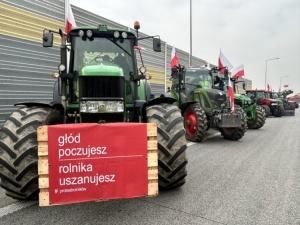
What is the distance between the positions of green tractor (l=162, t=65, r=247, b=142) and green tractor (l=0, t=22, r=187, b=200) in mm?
4112

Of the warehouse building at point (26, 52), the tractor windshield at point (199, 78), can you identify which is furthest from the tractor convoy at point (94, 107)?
the tractor windshield at point (199, 78)

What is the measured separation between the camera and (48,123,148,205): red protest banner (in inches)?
108

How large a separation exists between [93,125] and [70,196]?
2.50ft

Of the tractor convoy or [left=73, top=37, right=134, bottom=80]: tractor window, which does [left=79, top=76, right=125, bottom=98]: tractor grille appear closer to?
the tractor convoy

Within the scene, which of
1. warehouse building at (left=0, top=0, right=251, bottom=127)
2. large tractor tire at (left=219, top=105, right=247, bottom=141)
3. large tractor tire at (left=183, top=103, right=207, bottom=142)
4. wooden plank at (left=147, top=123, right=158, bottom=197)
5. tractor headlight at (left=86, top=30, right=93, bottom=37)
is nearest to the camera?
wooden plank at (left=147, top=123, right=158, bottom=197)

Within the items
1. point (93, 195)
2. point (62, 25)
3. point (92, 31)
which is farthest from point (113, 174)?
point (62, 25)

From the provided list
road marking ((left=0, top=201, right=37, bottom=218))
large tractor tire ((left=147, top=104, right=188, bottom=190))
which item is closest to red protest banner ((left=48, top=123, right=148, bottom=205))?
large tractor tire ((left=147, top=104, right=188, bottom=190))

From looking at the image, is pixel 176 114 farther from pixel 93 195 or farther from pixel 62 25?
pixel 62 25

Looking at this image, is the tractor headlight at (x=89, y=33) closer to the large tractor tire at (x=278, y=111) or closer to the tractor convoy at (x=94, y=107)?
the tractor convoy at (x=94, y=107)

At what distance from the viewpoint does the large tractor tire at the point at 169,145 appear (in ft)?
11.1

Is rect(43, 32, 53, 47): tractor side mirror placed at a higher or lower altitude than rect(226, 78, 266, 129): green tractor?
higher

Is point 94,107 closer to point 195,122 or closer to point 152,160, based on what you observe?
point 152,160

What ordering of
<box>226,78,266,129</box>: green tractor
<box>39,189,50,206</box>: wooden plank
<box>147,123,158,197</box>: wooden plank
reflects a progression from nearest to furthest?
<box>39,189,50,206</box>: wooden plank < <box>147,123,158,197</box>: wooden plank < <box>226,78,266,129</box>: green tractor

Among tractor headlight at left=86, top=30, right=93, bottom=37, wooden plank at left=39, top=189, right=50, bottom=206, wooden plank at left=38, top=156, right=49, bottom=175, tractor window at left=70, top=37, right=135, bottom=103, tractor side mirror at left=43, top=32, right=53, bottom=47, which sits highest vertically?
tractor headlight at left=86, top=30, right=93, bottom=37
